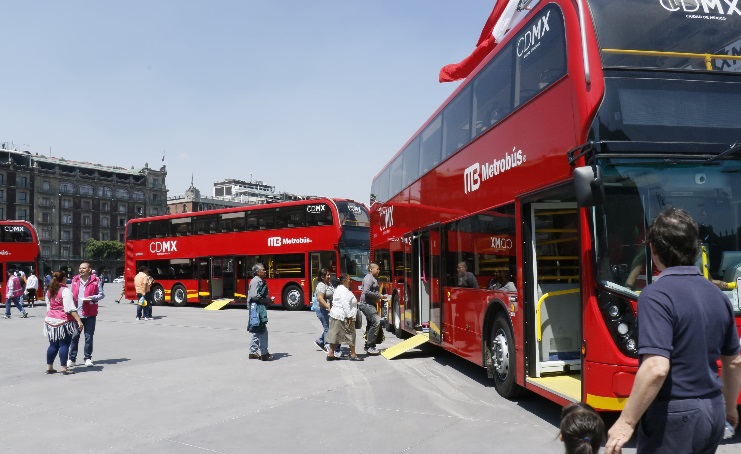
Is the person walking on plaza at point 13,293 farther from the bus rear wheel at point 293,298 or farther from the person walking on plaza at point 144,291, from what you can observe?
the bus rear wheel at point 293,298

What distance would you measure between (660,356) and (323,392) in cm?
647

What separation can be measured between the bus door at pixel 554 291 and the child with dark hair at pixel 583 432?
4498mm

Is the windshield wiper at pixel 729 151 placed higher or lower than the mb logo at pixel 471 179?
lower

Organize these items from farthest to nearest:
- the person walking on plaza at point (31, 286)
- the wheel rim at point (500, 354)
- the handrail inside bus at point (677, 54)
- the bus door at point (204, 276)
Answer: the person walking on plaza at point (31, 286) → the bus door at point (204, 276) → the wheel rim at point (500, 354) → the handrail inside bus at point (677, 54)

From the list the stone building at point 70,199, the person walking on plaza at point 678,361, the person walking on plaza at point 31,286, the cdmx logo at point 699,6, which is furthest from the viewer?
the stone building at point 70,199

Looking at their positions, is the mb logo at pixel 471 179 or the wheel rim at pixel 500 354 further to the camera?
the mb logo at pixel 471 179

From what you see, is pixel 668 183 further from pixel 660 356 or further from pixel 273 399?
pixel 273 399

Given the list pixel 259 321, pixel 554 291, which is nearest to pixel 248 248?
pixel 259 321

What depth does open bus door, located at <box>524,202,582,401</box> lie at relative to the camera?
23.0ft

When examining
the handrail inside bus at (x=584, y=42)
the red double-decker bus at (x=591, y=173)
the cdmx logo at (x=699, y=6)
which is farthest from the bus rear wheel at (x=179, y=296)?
the cdmx logo at (x=699, y=6)

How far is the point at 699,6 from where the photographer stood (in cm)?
613

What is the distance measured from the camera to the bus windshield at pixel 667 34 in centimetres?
581

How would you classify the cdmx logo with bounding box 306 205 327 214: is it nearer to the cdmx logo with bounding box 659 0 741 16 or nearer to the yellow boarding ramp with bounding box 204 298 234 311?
the yellow boarding ramp with bounding box 204 298 234 311

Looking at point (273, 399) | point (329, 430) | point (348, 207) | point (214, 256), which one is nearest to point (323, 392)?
point (273, 399)
